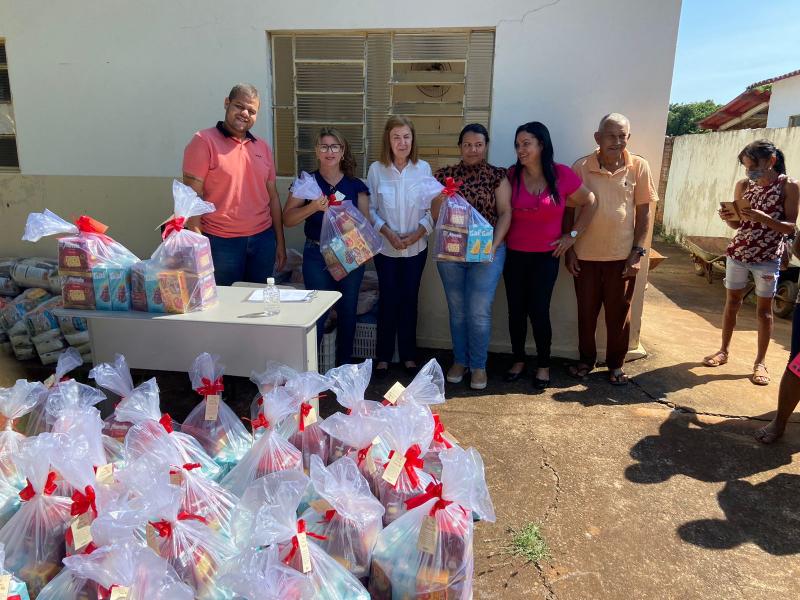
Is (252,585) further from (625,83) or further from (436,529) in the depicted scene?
(625,83)

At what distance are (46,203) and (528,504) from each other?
478 cm

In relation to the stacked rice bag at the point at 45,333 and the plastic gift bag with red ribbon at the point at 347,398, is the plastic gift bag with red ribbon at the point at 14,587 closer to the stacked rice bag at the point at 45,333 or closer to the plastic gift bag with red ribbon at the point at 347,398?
the plastic gift bag with red ribbon at the point at 347,398

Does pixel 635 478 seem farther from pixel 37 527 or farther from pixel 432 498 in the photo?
pixel 37 527

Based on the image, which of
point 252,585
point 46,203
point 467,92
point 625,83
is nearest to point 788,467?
point 625,83

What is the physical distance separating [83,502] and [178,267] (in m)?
1.22

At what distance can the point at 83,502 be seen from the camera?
1.80m

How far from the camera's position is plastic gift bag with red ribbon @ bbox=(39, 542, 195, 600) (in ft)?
5.02

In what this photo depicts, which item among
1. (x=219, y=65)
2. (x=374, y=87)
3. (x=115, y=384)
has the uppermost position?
(x=219, y=65)

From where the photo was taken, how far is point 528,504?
9.02ft

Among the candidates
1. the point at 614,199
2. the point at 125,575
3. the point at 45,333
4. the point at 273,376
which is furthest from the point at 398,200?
the point at 45,333

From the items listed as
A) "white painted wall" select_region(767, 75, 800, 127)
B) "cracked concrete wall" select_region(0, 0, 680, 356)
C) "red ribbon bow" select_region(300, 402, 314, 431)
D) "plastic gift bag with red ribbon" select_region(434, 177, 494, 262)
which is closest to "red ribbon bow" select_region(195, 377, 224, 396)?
"red ribbon bow" select_region(300, 402, 314, 431)

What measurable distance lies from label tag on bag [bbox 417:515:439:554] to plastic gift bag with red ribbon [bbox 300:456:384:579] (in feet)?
0.66

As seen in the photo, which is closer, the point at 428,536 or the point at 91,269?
the point at 428,536

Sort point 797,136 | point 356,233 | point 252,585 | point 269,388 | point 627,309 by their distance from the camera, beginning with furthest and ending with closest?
point 797,136 < point 627,309 < point 356,233 < point 269,388 < point 252,585
